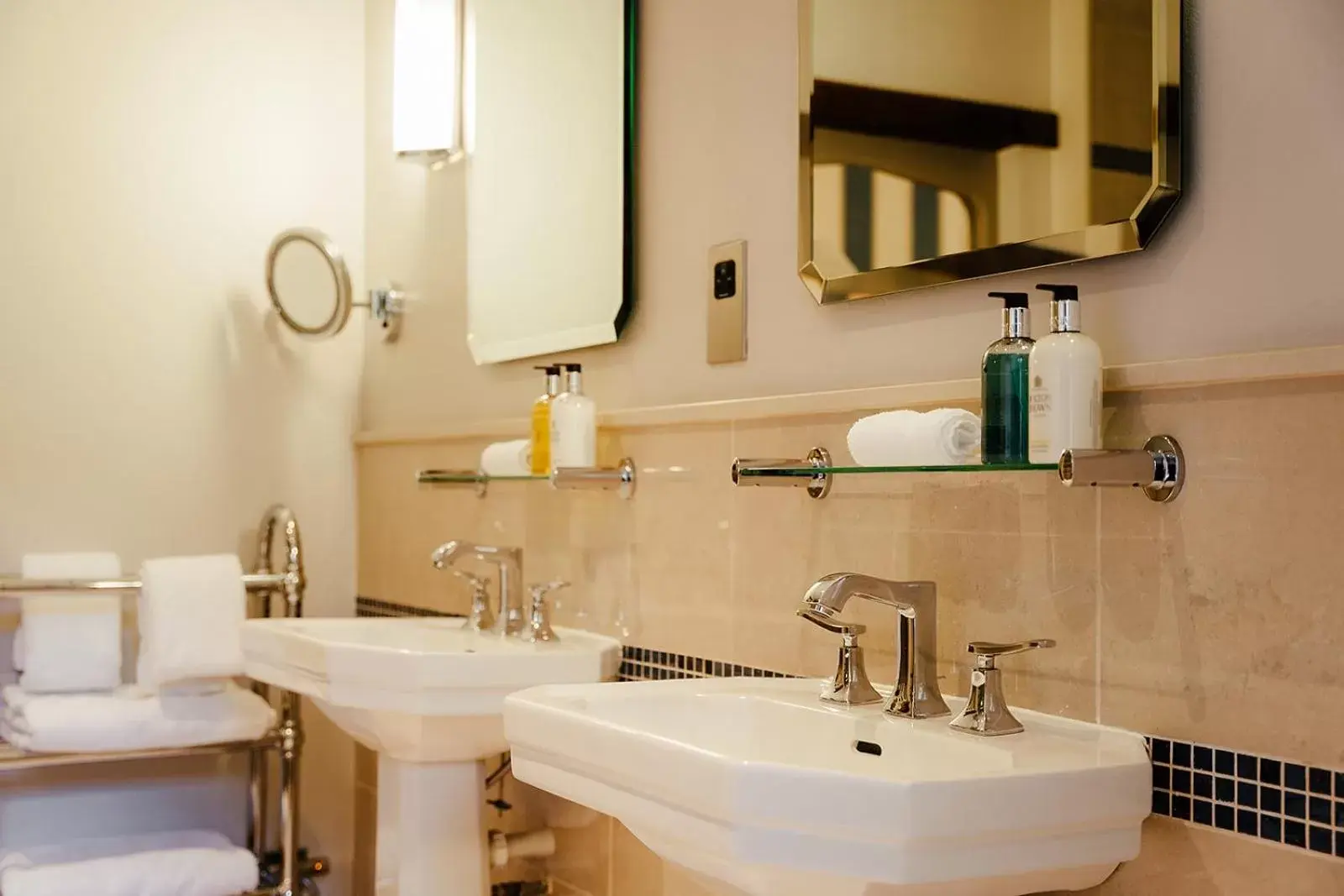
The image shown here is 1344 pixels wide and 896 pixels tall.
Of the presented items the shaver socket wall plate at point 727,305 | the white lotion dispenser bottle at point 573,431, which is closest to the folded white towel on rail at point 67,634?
the white lotion dispenser bottle at point 573,431

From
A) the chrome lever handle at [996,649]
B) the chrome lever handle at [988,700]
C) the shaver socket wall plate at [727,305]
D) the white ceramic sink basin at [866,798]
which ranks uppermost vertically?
the shaver socket wall plate at [727,305]

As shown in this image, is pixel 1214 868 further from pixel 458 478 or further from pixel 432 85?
pixel 432 85

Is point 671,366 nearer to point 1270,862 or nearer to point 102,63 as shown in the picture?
point 1270,862

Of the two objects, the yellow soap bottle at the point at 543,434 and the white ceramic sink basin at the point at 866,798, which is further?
the yellow soap bottle at the point at 543,434

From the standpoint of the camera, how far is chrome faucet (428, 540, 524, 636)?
2.13 meters

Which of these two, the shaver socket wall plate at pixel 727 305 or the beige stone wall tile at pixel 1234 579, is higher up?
the shaver socket wall plate at pixel 727 305

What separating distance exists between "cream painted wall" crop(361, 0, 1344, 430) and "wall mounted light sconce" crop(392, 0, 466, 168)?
0.30 ft

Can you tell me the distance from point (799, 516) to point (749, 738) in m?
0.34

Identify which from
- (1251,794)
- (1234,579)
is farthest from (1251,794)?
(1234,579)

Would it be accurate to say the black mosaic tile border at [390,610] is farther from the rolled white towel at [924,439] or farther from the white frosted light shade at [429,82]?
the rolled white towel at [924,439]

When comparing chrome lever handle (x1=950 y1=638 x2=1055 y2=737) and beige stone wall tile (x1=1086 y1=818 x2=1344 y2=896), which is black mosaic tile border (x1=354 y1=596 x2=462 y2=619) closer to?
chrome lever handle (x1=950 y1=638 x2=1055 y2=737)

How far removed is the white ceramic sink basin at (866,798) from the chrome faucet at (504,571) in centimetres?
73

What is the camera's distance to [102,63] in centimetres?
269

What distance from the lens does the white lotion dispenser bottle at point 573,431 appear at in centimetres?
200
